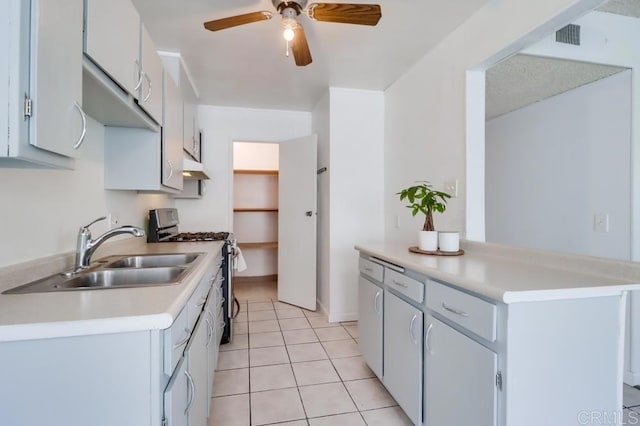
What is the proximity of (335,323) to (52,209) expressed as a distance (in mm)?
2552

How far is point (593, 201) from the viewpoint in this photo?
8.00ft

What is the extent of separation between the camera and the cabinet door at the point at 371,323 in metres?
1.90

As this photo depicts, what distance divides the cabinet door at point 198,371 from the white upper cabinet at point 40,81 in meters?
0.74

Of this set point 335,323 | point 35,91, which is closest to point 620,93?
point 335,323

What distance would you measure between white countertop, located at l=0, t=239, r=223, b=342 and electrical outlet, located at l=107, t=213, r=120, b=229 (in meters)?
0.91

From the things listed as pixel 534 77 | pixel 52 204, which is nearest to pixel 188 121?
pixel 52 204

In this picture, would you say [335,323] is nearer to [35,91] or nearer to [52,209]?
[52,209]

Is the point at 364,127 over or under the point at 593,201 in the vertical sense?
over

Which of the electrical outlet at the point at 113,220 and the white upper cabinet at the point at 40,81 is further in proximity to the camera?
the electrical outlet at the point at 113,220

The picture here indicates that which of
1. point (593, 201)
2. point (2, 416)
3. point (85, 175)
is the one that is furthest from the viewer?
point (593, 201)

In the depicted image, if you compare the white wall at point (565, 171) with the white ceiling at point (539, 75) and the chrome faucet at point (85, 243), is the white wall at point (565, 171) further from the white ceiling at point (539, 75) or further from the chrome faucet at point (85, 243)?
the chrome faucet at point (85, 243)

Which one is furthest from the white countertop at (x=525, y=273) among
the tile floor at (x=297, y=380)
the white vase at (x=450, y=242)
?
the tile floor at (x=297, y=380)

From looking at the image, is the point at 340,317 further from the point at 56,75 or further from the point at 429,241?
the point at 56,75

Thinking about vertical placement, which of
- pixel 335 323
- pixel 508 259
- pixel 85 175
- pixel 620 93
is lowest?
pixel 335 323
